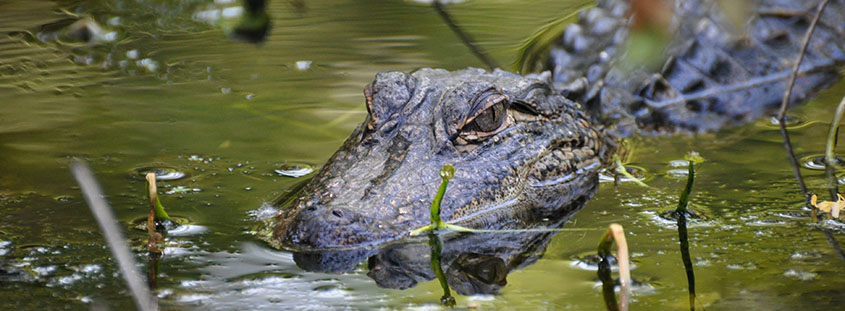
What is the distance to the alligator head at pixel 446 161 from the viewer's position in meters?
3.40

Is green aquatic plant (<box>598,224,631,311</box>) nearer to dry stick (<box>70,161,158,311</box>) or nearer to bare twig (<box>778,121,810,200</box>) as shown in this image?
bare twig (<box>778,121,810,200</box>)

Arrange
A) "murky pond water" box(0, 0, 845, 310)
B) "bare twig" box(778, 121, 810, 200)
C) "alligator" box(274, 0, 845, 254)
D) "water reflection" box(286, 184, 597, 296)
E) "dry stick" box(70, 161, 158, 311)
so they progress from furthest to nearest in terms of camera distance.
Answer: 1. "bare twig" box(778, 121, 810, 200)
2. "alligator" box(274, 0, 845, 254)
3. "water reflection" box(286, 184, 597, 296)
4. "murky pond water" box(0, 0, 845, 310)
5. "dry stick" box(70, 161, 158, 311)

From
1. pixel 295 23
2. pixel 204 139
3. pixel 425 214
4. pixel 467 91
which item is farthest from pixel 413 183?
pixel 295 23

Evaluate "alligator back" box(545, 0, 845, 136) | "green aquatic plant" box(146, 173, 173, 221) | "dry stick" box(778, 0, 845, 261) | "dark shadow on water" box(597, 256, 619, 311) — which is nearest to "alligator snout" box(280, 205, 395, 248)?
"green aquatic plant" box(146, 173, 173, 221)

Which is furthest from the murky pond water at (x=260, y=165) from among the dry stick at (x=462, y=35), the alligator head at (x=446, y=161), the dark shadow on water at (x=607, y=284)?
the dry stick at (x=462, y=35)

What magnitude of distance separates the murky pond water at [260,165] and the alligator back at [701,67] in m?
0.29

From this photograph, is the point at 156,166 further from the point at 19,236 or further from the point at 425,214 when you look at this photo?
the point at 425,214

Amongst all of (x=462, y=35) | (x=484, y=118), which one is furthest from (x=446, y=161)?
(x=462, y=35)

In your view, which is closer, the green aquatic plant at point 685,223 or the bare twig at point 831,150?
the green aquatic plant at point 685,223

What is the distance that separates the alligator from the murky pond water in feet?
0.77

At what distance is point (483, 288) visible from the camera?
2.98 m

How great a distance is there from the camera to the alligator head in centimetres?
340

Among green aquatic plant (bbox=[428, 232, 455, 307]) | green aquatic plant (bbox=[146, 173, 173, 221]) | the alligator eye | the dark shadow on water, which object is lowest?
the dark shadow on water

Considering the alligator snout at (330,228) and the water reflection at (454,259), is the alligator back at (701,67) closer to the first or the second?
the water reflection at (454,259)
